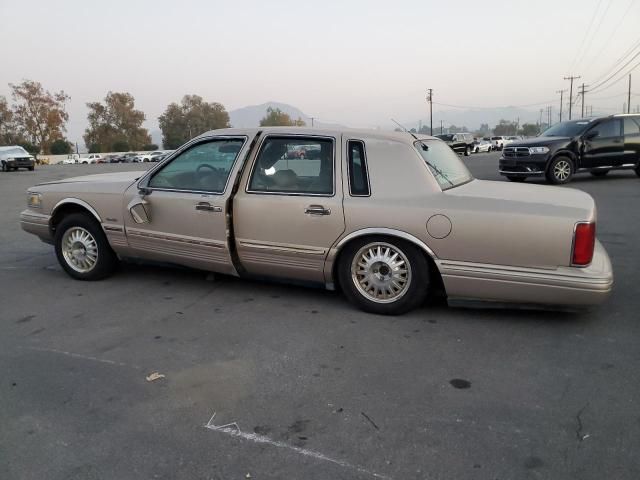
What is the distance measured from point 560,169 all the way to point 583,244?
11092 mm

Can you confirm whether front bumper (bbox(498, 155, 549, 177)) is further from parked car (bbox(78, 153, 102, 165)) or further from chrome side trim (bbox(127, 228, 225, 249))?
parked car (bbox(78, 153, 102, 165))

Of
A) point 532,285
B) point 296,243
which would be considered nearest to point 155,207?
point 296,243

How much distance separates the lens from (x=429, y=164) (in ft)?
14.4

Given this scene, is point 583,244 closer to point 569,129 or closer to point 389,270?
point 389,270

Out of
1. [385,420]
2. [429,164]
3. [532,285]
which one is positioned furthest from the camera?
[429,164]

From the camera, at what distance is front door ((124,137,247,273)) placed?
15.4 feet

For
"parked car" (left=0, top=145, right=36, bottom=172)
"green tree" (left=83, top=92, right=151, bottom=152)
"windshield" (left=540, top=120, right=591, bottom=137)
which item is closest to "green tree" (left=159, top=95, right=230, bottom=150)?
"green tree" (left=83, top=92, right=151, bottom=152)

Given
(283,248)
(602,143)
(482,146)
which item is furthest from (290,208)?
(482,146)

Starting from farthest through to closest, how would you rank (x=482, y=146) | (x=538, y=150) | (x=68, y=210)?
(x=482, y=146) < (x=538, y=150) < (x=68, y=210)

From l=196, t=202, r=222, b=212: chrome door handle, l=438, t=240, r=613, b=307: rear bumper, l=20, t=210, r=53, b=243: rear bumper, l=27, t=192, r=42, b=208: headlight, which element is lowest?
l=438, t=240, r=613, b=307: rear bumper

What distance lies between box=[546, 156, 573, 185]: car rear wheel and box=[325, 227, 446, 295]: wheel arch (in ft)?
35.5

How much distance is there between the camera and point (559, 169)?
13.8m

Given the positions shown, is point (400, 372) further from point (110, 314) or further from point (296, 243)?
point (110, 314)

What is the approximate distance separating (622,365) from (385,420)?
68.0 inches
